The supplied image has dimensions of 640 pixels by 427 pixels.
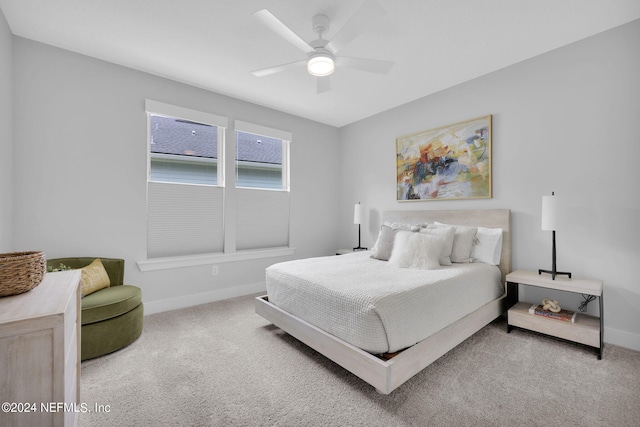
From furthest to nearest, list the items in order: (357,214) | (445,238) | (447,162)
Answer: (357,214), (447,162), (445,238)

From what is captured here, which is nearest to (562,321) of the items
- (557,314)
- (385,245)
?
(557,314)

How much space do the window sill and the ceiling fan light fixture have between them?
254cm

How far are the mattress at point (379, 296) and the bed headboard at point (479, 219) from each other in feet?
0.80

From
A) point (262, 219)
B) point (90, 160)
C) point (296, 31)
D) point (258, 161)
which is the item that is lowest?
point (262, 219)

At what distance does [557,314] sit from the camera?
249 cm

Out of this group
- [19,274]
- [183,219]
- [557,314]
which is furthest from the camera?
[183,219]

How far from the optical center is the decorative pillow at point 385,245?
3.13m

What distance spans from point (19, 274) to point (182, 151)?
2649 millimetres

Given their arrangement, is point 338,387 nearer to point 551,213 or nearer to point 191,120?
point 551,213

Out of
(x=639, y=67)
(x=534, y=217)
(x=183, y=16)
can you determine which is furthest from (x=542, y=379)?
(x=183, y=16)

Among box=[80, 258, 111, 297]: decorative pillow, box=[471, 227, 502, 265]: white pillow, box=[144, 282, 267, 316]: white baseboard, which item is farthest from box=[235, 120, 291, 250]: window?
box=[471, 227, 502, 265]: white pillow

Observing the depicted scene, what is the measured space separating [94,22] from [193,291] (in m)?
2.81

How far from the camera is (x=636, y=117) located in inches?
92.0

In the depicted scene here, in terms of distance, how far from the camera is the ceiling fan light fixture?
7.12ft
